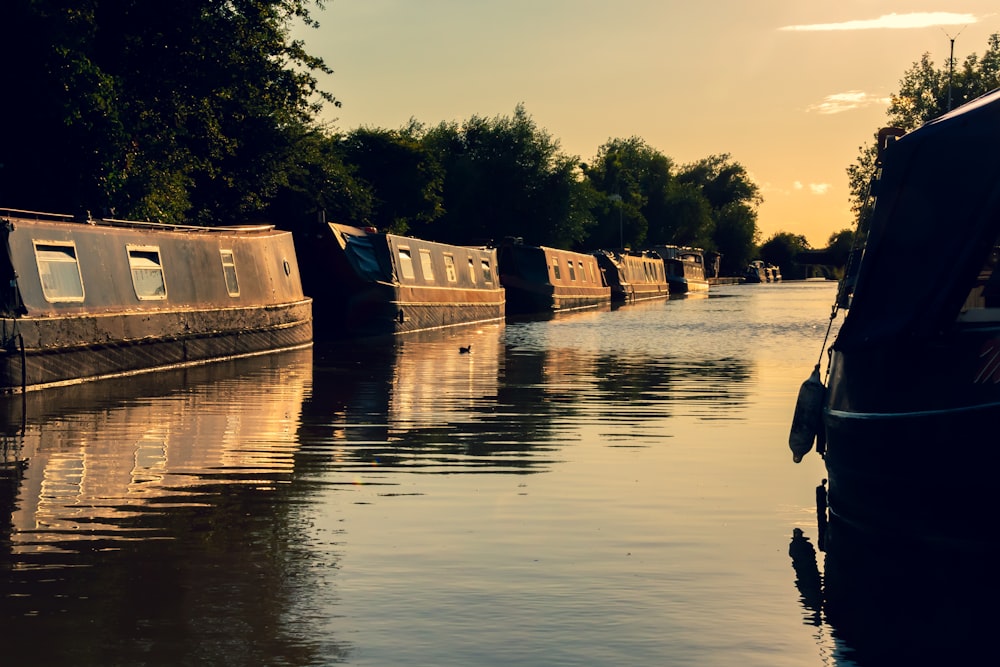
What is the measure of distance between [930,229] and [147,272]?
47.6 ft

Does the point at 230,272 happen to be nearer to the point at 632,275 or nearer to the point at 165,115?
the point at 165,115

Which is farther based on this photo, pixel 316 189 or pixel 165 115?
pixel 316 189

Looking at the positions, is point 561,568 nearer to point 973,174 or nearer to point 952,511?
point 952,511

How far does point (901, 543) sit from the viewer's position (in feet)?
25.4

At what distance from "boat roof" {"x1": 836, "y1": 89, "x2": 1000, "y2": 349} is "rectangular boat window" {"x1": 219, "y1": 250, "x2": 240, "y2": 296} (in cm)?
1592

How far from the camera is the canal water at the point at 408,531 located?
18.3ft

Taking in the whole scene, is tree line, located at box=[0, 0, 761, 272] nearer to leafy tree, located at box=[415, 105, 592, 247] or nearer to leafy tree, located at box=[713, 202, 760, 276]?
leafy tree, located at box=[415, 105, 592, 247]

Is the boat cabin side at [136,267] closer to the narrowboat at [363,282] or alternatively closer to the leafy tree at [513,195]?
the narrowboat at [363,282]

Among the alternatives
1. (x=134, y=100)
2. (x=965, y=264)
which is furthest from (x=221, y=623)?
(x=134, y=100)

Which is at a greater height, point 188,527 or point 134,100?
point 134,100

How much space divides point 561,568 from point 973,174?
3322mm

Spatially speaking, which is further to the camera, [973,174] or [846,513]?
[846,513]

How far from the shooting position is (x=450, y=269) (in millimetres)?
36031

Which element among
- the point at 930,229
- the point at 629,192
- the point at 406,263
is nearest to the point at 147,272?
the point at 406,263
